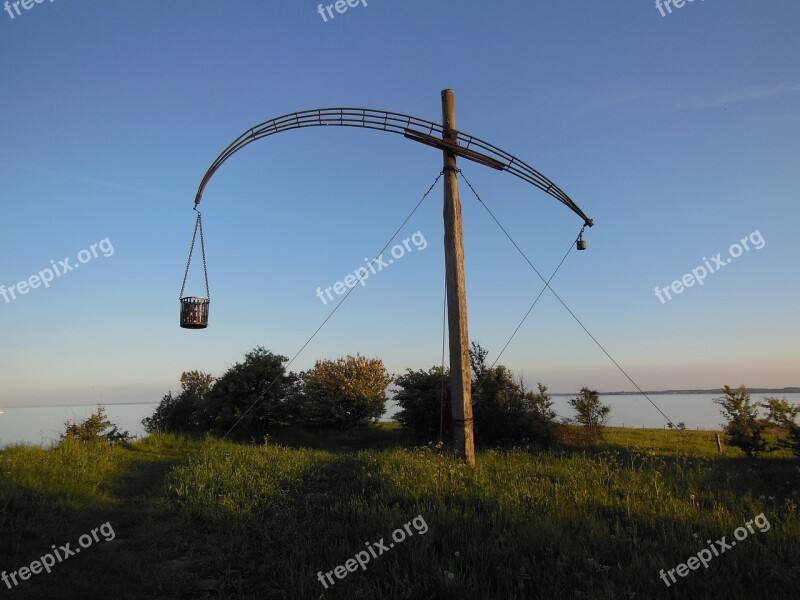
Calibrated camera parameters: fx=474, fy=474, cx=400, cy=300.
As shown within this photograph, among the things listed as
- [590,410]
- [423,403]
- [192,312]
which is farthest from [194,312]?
[590,410]

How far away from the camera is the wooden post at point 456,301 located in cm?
961

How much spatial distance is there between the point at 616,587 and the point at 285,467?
24.2 feet

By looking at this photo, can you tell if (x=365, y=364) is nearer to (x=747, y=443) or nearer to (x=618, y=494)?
(x=747, y=443)

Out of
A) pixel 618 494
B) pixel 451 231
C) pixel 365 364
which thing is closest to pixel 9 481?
pixel 451 231

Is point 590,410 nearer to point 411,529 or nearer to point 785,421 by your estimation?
point 785,421

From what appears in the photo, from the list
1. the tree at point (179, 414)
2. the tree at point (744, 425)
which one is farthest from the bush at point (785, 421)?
the tree at point (179, 414)

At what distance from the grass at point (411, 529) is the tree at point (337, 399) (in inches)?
432

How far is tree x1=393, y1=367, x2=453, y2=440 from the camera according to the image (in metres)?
17.3

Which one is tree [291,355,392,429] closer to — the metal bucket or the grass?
the grass

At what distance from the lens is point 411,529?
546cm

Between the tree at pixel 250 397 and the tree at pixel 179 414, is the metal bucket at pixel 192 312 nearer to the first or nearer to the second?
the tree at pixel 250 397

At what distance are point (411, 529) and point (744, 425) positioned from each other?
37.5 feet

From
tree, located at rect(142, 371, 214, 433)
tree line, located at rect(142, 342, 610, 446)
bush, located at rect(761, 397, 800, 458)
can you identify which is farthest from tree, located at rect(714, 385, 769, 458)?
tree, located at rect(142, 371, 214, 433)

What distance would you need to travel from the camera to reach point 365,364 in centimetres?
2464
